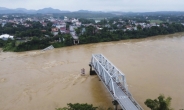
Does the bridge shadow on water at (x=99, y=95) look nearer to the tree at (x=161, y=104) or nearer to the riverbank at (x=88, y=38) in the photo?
the tree at (x=161, y=104)

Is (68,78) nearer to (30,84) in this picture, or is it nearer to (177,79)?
(30,84)

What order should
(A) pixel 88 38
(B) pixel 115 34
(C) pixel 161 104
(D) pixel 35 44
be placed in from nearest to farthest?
(C) pixel 161 104
(D) pixel 35 44
(A) pixel 88 38
(B) pixel 115 34

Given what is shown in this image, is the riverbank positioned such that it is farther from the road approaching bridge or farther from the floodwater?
the road approaching bridge

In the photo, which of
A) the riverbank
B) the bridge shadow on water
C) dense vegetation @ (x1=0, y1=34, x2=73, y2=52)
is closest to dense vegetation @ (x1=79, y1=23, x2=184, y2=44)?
the riverbank

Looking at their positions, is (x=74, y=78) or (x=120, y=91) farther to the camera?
(x=74, y=78)

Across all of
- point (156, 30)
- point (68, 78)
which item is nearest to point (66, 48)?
point (68, 78)

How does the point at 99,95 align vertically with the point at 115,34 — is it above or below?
below

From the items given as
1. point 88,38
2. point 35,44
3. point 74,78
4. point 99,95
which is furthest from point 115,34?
point 99,95

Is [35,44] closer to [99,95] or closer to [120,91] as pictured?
[99,95]
